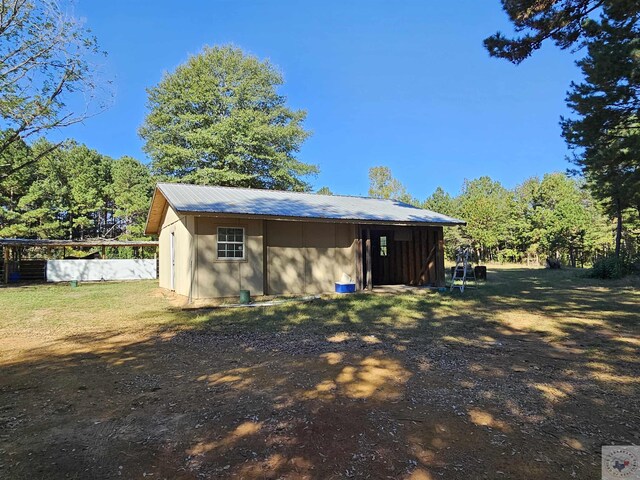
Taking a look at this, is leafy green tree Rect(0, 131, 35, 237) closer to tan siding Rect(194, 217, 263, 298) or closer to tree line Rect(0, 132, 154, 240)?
tree line Rect(0, 132, 154, 240)

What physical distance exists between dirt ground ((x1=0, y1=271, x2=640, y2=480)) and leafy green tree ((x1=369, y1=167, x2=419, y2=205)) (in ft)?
116

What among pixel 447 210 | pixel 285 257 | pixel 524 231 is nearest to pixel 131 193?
pixel 285 257

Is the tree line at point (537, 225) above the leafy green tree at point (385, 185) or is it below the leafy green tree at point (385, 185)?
below

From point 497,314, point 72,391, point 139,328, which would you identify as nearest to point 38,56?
point 139,328

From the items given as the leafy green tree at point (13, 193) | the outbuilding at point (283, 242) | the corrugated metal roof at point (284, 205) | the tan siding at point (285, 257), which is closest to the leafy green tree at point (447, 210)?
the outbuilding at point (283, 242)

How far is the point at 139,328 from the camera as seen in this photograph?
736 centimetres

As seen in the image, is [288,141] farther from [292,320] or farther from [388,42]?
[292,320]

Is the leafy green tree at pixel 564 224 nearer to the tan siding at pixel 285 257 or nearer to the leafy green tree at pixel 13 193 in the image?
the tan siding at pixel 285 257

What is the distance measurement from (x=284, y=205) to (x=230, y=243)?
2616 millimetres

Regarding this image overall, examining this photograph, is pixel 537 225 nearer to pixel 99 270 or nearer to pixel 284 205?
→ pixel 284 205

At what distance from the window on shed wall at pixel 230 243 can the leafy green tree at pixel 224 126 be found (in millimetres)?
14489

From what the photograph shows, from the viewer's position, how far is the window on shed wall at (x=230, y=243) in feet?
35.8

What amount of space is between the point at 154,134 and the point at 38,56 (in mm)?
13936

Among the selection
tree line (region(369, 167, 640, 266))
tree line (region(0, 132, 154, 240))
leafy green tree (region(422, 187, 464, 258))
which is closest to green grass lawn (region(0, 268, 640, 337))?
tree line (region(0, 132, 154, 240))
